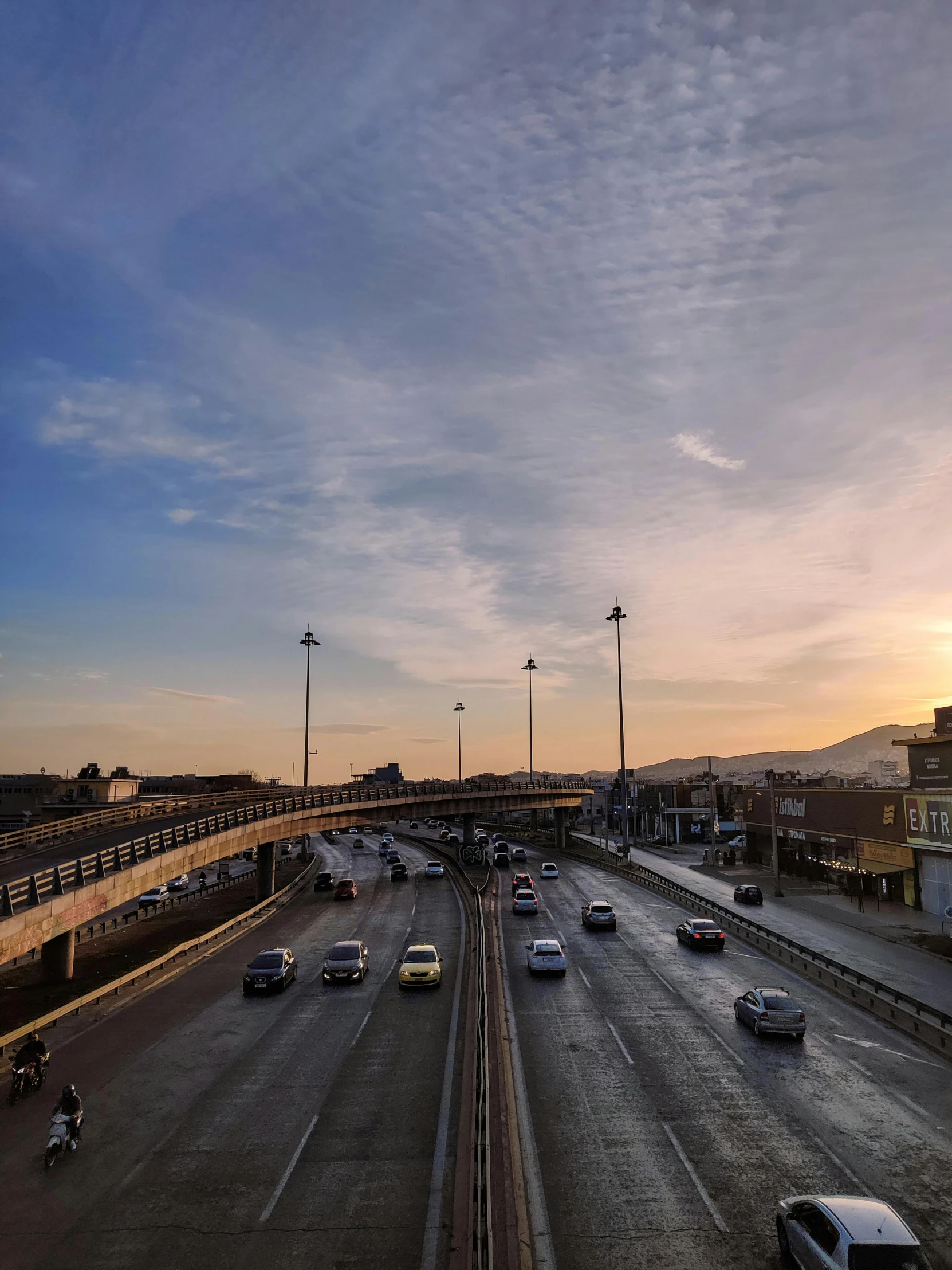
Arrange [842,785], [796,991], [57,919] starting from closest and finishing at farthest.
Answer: [57,919]
[796,991]
[842,785]

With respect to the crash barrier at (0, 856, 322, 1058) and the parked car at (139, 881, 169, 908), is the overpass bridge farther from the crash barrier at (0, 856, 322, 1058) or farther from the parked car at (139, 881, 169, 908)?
the parked car at (139, 881, 169, 908)

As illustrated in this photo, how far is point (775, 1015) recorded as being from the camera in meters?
23.6

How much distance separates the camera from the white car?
31734mm

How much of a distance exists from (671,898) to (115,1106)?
135ft

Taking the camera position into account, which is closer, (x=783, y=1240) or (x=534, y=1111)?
(x=783, y=1240)

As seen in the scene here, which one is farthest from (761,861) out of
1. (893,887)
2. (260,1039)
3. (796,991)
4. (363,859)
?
(260,1039)

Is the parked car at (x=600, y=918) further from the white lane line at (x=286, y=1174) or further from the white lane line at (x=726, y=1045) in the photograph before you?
the white lane line at (x=286, y=1174)

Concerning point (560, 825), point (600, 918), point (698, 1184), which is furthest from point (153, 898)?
point (560, 825)

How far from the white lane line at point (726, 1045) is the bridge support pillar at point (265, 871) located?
124 ft

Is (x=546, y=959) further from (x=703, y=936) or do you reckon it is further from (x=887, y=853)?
(x=887, y=853)

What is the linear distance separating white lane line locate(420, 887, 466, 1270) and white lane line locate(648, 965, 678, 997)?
8.13m

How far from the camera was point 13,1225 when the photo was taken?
45.3 feet

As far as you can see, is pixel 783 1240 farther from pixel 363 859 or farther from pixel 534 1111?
pixel 363 859

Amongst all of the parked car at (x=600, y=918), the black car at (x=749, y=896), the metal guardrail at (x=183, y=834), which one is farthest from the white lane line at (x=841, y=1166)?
the black car at (x=749, y=896)
